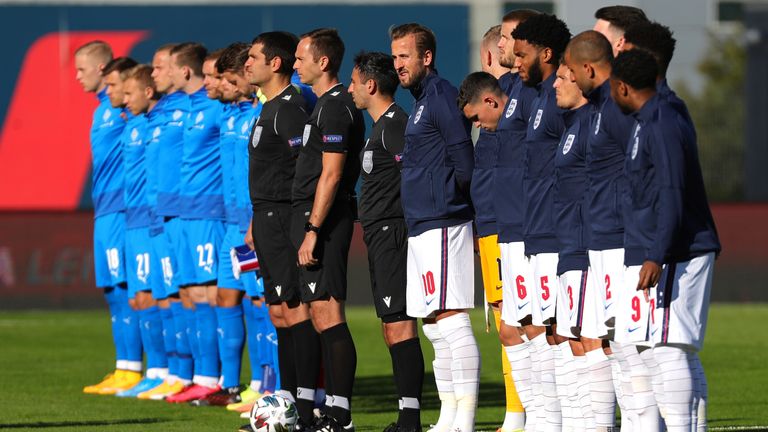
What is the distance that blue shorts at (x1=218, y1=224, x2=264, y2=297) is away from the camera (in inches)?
444

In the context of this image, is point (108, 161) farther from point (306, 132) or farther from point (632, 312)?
point (632, 312)

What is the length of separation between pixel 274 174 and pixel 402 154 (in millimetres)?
1027

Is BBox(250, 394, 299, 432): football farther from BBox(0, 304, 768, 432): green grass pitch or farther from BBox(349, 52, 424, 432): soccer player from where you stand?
BBox(0, 304, 768, 432): green grass pitch

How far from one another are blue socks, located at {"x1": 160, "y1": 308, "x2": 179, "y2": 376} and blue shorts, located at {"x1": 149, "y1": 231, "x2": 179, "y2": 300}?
168 millimetres

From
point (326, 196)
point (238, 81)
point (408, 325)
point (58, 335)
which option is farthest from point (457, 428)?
point (58, 335)

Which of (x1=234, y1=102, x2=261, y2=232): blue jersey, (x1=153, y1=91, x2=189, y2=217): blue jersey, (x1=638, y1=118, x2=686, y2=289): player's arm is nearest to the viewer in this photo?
(x1=638, y1=118, x2=686, y2=289): player's arm

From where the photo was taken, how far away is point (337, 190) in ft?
30.0

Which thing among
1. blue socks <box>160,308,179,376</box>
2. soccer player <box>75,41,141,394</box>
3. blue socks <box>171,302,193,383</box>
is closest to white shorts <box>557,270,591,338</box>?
blue socks <box>171,302,193,383</box>

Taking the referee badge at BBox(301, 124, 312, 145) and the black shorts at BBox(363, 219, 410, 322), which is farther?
the referee badge at BBox(301, 124, 312, 145)

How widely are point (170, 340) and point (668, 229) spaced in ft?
21.0

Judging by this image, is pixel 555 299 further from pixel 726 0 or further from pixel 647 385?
pixel 726 0

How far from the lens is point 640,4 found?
83.0ft

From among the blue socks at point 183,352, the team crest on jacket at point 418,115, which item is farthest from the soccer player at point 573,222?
the blue socks at point 183,352

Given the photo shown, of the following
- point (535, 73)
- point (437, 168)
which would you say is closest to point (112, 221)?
point (437, 168)
